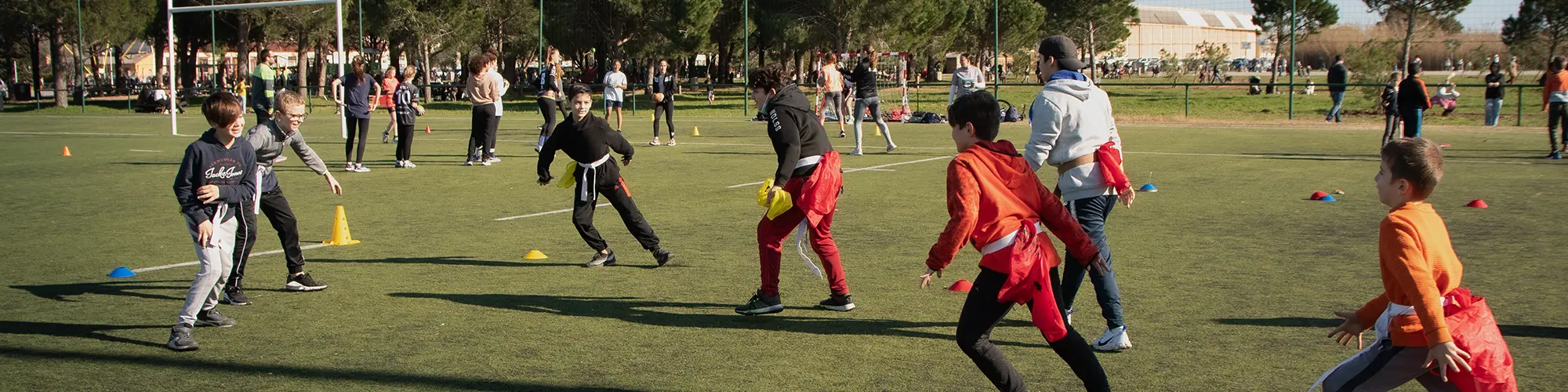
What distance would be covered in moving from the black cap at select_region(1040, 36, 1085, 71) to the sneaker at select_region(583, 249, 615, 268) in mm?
3774

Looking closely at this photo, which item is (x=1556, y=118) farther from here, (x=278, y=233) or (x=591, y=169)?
(x=278, y=233)

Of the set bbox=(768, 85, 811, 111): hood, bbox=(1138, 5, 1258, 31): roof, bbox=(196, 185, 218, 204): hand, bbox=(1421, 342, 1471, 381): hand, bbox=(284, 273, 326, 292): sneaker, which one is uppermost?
bbox=(1138, 5, 1258, 31): roof

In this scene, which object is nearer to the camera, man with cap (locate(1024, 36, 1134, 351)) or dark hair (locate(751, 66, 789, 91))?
man with cap (locate(1024, 36, 1134, 351))

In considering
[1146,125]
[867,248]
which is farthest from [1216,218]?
[1146,125]

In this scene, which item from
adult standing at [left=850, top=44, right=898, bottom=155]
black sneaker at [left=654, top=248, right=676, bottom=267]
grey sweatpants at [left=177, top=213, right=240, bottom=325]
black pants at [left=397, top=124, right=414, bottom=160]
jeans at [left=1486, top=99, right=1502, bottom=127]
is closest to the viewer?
grey sweatpants at [left=177, top=213, right=240, bottom=325]

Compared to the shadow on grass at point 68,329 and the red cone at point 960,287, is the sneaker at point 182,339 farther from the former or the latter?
the red cone at point 960,287

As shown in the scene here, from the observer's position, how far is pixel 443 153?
19.2 meters

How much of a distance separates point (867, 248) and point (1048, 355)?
135 inches

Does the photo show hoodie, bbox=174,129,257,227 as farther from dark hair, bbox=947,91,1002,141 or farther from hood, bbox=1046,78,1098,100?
hood, bbox=1046,78,1098,100

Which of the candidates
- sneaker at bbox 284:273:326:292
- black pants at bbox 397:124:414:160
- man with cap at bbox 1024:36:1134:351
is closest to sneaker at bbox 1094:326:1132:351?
man with cap at bbox 1024:36:1134:351

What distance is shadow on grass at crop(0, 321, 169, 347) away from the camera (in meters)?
6.12

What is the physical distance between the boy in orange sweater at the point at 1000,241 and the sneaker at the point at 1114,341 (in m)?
1.38

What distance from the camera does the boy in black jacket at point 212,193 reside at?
5707 mm

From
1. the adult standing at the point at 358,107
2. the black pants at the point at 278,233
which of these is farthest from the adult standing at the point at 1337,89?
the black pants at the point at 278,233
